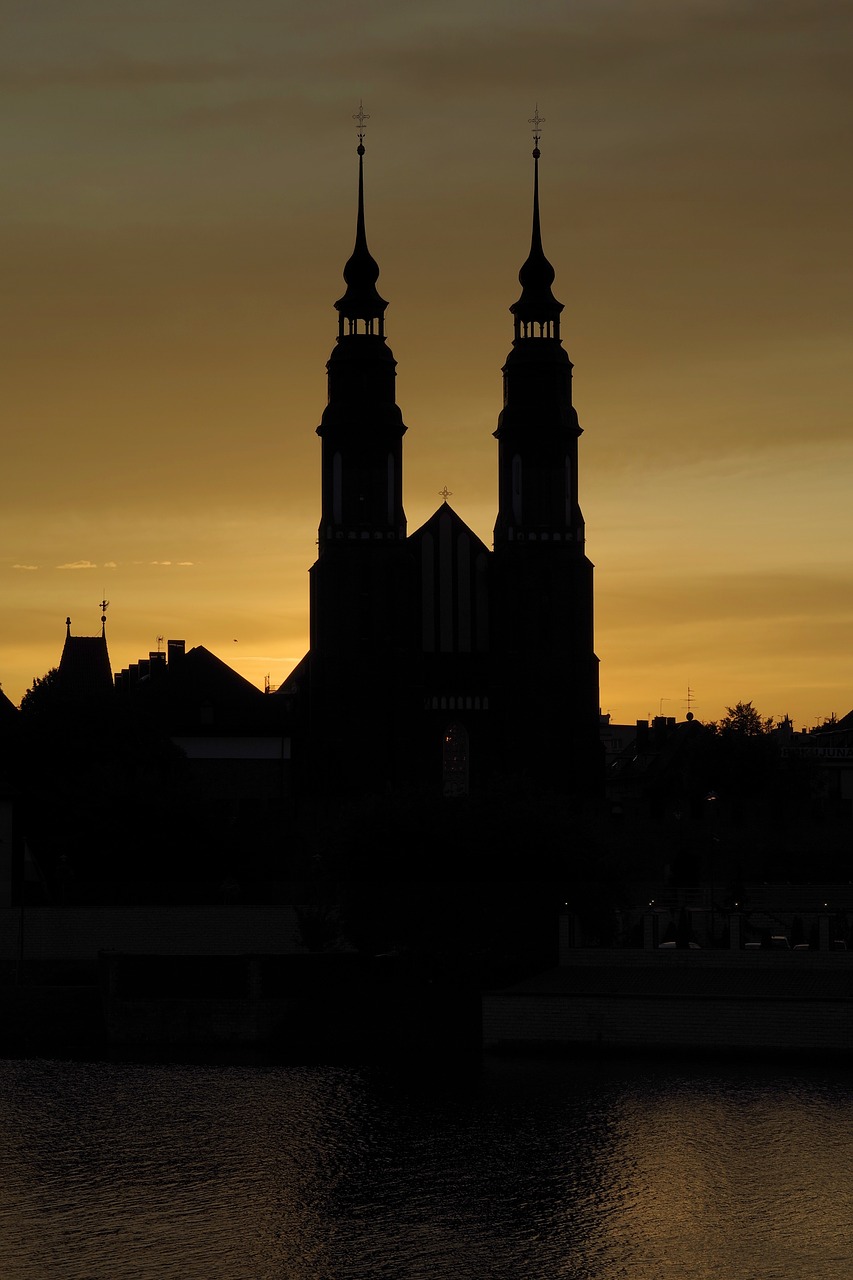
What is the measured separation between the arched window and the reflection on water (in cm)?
4955

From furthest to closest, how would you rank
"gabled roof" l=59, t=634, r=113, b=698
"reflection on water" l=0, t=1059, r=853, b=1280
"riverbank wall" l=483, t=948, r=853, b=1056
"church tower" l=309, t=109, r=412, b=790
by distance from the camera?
"gabled roof" l=59, t=634, r=113, b=698 < "church tower" l=309, t=109, r=412, b=790 < "riverbank wall" l=483, t=948, r=853, b=1056 < "reflection on water" l=0, t=1059, r=853, b=1280

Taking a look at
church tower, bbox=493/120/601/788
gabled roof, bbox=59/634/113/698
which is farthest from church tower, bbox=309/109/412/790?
gabled roof, bbox=59/634/113/698

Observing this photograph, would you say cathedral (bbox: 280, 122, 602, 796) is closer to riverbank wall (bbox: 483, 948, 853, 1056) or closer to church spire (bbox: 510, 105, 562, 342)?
church spire (bbox: 510, 105, 562, 342)

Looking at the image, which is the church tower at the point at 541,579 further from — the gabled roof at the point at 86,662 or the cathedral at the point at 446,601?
the gabled roof at the point at 86,662

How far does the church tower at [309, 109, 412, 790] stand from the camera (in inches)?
3871

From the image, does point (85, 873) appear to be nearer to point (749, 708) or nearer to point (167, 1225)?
point (167, 1225)

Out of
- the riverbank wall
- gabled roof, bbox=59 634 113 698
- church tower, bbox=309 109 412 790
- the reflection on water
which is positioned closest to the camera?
the reflection on water

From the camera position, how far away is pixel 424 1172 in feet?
125

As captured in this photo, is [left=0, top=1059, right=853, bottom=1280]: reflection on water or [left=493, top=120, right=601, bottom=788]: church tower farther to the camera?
[left=493, top=120, right=601, bottom=788]: church tower

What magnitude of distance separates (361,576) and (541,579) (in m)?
8.99

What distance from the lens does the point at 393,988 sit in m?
54.1

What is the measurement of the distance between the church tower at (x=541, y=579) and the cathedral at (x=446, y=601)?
71mm

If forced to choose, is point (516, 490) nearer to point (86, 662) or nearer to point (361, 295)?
point (361, 295)

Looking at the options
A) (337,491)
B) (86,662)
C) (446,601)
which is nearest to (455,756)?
(446,601)
